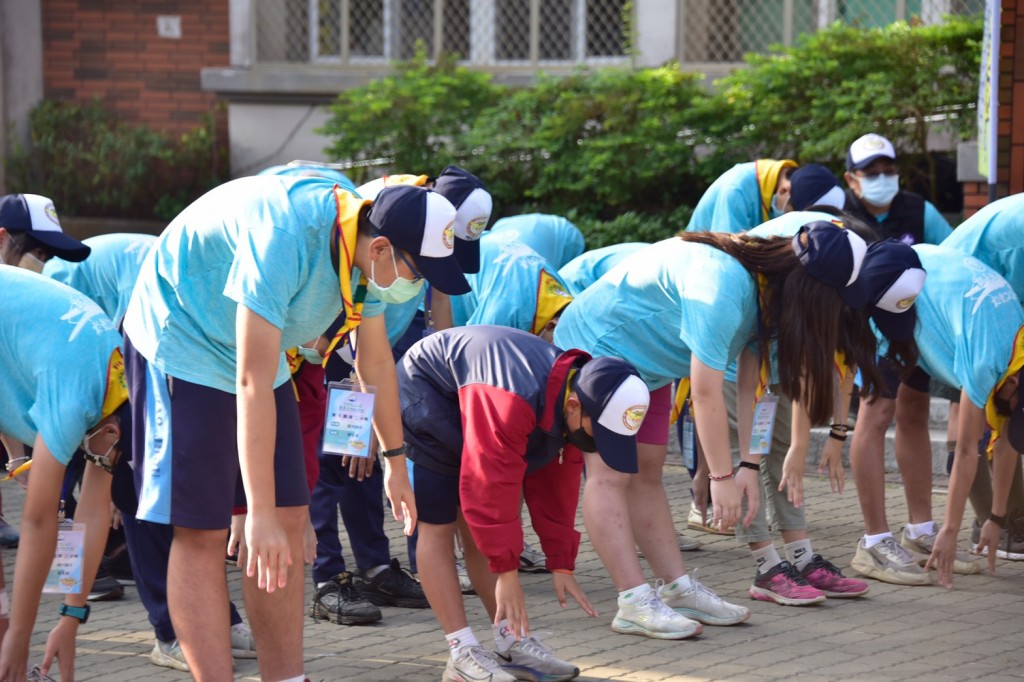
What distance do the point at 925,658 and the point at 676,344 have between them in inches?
53.0

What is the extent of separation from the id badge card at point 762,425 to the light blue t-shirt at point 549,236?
2.43m

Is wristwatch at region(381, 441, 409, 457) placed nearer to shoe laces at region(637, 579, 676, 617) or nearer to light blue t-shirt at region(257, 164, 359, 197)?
light blue t-shirt at region(257, 164, 359, 197)

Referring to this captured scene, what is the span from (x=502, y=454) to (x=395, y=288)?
79 centimetres

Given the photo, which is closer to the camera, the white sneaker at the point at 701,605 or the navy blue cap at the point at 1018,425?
the white sneaker at the point at 701,605

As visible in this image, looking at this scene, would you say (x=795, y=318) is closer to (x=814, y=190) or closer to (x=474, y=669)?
(x=474, y=669)

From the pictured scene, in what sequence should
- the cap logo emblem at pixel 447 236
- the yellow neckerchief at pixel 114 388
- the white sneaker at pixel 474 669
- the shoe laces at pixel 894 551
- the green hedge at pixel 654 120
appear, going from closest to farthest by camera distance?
the cap logo emblem at pixel 447 236 < the yellow neckerchief at pixel 114 388 < the white sneaker at pixel 474 669 < the shoe laces at pixel 894 551 < the green hedge at pixel 654 120

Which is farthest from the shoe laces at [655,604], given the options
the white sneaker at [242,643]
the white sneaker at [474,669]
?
the white sneaker at [242,643]

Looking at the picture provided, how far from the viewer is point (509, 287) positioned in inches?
230

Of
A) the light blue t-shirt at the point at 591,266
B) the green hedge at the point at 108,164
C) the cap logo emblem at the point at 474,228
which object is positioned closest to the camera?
the cap logo emblem at the point at 474,228

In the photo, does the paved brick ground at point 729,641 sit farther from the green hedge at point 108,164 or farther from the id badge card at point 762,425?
the green hedge at point 108,164

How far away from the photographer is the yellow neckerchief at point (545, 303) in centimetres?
590

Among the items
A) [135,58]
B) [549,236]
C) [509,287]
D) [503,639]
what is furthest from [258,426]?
[135,58]

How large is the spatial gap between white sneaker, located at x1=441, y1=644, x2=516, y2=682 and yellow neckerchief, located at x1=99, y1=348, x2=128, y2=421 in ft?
4.28

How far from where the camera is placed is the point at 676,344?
198 inches
